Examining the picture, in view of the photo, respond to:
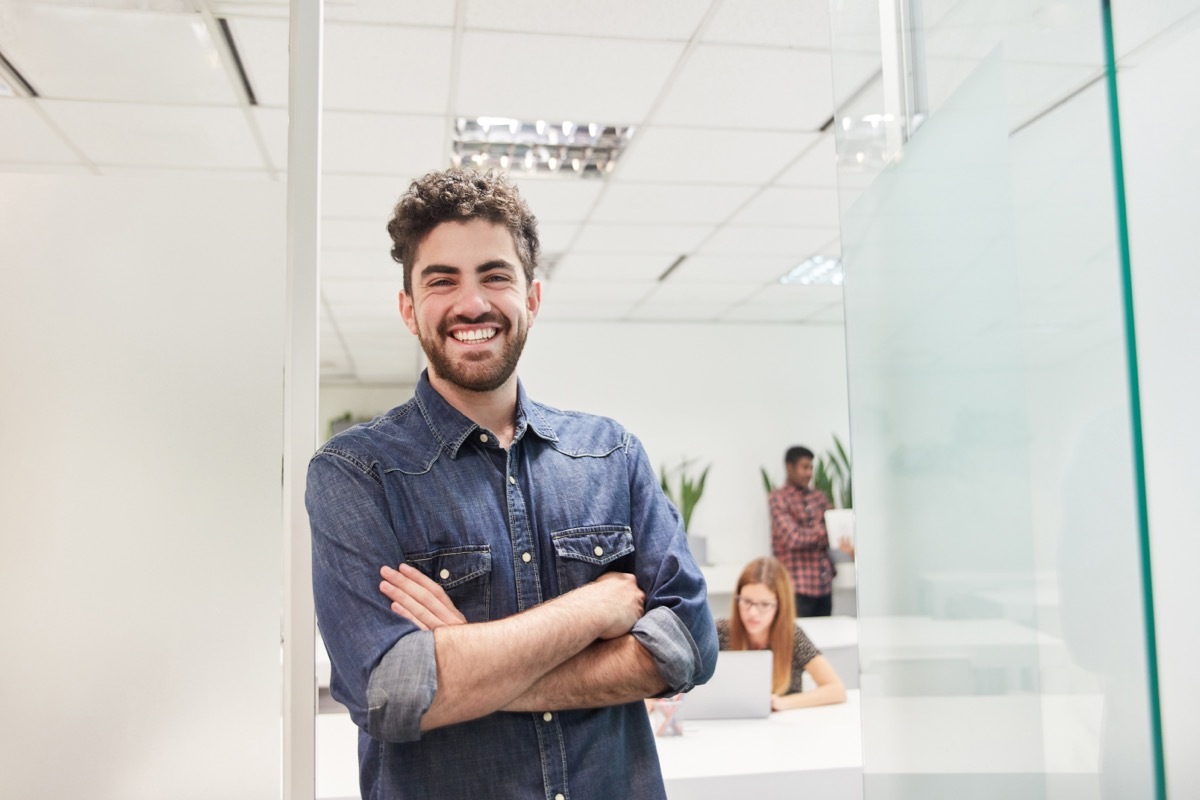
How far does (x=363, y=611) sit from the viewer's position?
1345 mm

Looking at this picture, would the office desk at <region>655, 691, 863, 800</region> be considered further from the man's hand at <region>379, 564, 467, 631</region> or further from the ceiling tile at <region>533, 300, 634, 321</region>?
the ceiling tile at <region>533, 300, 634, 321</region>

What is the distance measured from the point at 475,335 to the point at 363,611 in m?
0.48

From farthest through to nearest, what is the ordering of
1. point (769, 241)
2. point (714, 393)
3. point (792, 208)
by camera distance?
point (714, 393) < point (769, 241) < point (792, 208)

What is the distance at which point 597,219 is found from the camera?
5.02 meters

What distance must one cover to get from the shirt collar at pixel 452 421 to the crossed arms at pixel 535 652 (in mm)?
237

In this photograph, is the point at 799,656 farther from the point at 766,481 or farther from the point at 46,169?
the point at 766,481

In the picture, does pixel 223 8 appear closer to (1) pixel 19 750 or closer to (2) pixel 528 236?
(2) pixel 528 236

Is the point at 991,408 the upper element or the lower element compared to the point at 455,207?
lower

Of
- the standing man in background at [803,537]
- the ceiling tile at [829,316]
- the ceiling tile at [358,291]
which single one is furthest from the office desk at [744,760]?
the ceiling tile at [829,316]

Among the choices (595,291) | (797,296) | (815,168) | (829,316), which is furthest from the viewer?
(829,316)

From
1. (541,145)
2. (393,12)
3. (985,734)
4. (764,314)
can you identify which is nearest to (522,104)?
A: (541,145)

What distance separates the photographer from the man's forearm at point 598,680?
1.39 metres

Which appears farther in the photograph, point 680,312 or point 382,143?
point 680,312

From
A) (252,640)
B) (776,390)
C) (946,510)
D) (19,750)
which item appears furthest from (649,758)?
(776,390)
